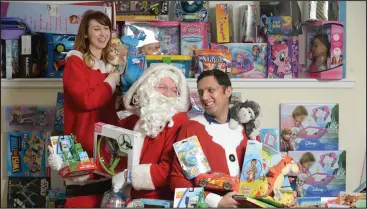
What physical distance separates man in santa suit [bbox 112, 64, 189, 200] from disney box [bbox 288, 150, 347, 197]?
3.80 ft

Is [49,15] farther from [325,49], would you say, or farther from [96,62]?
[325,49]

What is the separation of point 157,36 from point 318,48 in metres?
0.98

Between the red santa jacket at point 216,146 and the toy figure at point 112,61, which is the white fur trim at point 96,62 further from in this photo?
the red santa jacket at point 216,146

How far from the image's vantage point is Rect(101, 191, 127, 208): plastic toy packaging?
256cm

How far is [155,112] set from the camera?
8.28 feet

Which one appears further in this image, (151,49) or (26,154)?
(26,154)

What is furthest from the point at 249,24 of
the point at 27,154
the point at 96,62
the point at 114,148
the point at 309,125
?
the point at 27,154

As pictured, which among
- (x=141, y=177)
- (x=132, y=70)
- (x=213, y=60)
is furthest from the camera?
(x=213, y=60)

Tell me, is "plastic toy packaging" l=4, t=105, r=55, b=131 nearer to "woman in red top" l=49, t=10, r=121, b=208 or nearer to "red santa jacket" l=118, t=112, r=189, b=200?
"woman in red top" l=49, t=10, r=121, b=208

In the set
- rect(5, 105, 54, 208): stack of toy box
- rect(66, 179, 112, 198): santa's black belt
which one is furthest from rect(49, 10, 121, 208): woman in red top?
rect(5, 105, 54, 208): stack of toy box

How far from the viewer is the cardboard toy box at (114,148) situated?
2502mm

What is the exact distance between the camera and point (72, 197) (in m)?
2.79

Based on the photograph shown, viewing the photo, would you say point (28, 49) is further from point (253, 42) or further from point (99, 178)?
point (253, 42)

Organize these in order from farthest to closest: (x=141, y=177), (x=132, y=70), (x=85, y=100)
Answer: (x=132, y=70)
(x=85, y=100)
(x=141, y=177)
